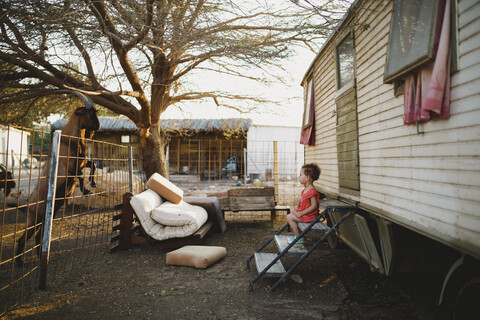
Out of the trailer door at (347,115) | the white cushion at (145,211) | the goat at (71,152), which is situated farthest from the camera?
the white cushion at (145,211)

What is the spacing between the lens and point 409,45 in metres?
2.61

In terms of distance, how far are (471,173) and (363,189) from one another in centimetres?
183

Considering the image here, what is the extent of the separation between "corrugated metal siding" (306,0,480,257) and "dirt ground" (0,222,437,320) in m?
1.06

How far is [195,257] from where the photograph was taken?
13.9 ft

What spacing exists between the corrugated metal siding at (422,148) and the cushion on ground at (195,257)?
7.67ft

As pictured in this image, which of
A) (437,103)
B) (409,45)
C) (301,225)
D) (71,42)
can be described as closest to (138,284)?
(301,225)

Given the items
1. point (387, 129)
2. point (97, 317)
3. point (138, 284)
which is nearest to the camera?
point (97, 317)

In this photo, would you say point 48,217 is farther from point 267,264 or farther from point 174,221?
point 267,264

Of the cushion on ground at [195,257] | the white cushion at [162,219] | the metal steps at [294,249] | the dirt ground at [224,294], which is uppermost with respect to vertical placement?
the white cushion at [162,219]

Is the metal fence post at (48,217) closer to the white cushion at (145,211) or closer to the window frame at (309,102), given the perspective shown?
the white cushion at (145,211)

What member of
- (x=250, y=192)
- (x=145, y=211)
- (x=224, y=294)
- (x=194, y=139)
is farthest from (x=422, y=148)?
(x=194, y=139)

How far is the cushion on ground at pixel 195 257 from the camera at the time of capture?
420 cm

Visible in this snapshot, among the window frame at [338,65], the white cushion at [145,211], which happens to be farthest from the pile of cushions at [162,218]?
the window frame at [338,65]

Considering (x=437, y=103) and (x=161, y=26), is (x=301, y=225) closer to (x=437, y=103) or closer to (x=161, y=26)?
(x=437, y=103)
